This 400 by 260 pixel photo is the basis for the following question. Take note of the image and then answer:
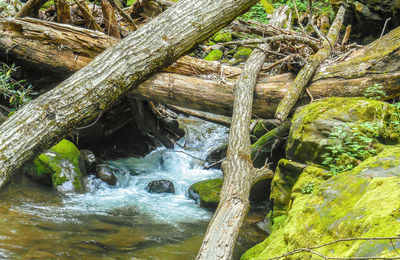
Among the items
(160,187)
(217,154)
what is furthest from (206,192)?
(217,154)

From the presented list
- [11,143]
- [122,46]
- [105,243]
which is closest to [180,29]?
[122,46]

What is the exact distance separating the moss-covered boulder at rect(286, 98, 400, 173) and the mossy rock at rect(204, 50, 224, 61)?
28.0 ft

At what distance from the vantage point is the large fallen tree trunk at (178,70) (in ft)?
16.2

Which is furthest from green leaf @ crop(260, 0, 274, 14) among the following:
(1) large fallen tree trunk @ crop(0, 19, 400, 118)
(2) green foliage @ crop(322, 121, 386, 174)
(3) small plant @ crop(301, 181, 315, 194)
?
(3) small plant @ crop(301, 181, 315, 194)

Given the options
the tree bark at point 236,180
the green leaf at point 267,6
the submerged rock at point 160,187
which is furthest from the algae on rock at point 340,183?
the green leaf at point 267,6

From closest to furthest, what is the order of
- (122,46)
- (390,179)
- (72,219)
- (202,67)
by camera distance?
(390,179), (122,46), (72,219), (202,67)

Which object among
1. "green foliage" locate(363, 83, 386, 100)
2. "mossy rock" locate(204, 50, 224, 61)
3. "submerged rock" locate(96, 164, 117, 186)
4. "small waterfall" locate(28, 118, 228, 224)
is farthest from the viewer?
"mossy rock" locate(204, 50, 224, 61)

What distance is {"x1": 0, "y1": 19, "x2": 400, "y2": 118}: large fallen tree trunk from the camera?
4.94 m

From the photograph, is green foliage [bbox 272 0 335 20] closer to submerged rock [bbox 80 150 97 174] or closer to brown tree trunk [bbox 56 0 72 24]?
brown tree trunk [bbox 56 0 72 24]

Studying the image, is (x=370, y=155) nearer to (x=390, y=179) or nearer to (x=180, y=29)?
(x=390, y=179)

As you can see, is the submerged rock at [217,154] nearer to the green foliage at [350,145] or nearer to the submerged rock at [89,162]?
the submerged rock at [89,162]

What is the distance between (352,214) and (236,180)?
1282 millimetres

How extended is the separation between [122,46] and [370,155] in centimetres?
305

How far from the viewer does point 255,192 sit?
6.15 meters
